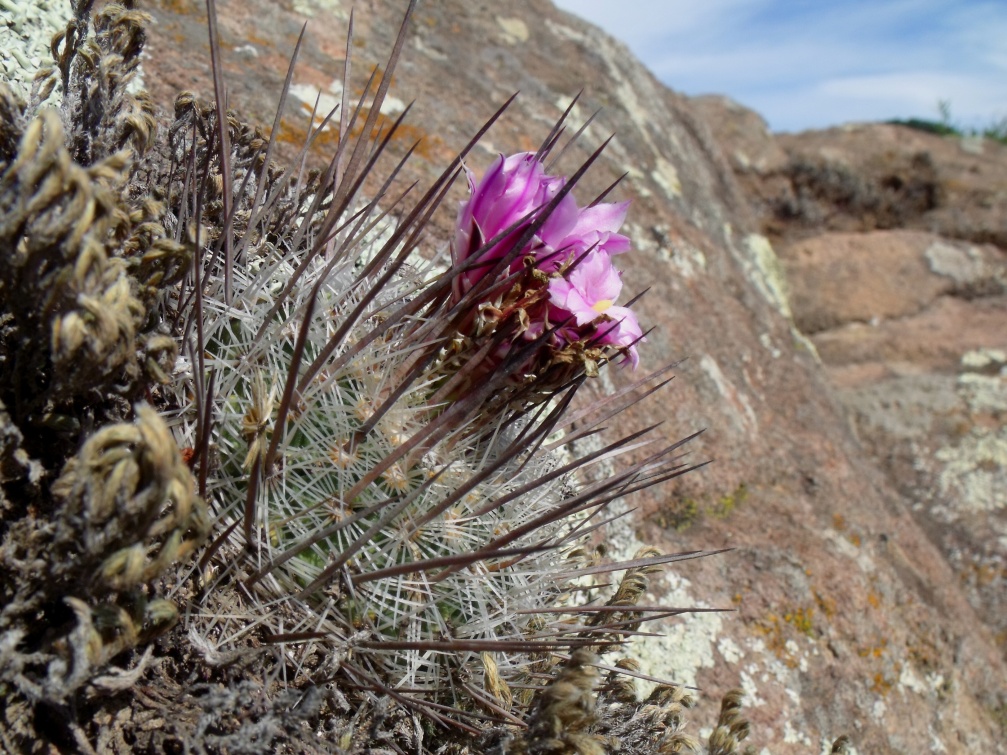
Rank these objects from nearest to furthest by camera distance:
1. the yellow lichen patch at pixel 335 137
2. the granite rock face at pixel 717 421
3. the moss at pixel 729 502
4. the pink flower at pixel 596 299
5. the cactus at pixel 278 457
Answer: the cactus at pixel 278 457 → the pink flower at pixel 596 299 → the granite rock face at pixel 717 421 → the yellow lichen patch at pixel 335 137 → the moss at pixel 729 502

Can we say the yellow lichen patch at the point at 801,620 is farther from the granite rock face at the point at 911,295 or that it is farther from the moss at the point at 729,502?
the granite rock face at the point at 911,295

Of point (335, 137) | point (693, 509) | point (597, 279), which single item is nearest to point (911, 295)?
point (693, 509)

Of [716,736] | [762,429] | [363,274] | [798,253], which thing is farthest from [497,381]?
[798,253]

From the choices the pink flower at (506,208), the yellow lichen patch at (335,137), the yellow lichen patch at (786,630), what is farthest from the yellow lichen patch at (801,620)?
the yellow lichen patch at (335,137)

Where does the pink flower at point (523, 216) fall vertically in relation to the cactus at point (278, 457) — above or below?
above

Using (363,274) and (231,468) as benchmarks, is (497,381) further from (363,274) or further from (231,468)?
(231,468)

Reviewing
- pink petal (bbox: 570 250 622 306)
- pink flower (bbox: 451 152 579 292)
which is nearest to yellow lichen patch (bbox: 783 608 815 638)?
pink petal (bbox: 570 250 622 306)

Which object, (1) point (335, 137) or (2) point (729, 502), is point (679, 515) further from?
(1) point (335, 137)
